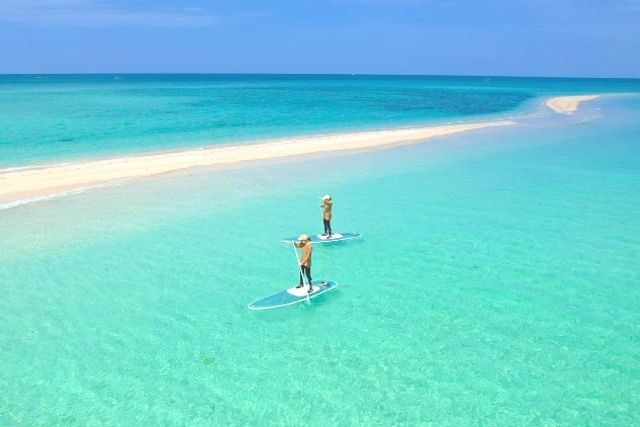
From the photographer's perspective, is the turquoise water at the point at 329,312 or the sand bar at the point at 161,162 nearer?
the turquoise water at the point at 329,312

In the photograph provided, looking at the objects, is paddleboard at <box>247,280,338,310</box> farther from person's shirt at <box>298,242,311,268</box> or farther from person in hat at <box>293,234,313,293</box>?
person's shirt at <box>298,242,311,268</box>

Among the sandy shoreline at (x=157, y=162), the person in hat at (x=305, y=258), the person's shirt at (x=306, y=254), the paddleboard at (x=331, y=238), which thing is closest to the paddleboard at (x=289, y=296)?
the person in hat at (x=305, y=258)

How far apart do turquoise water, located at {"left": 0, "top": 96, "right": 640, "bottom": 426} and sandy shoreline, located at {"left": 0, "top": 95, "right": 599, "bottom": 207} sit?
3.18 metres

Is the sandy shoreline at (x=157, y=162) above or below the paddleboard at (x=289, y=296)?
above

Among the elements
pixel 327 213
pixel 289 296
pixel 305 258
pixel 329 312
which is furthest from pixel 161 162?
pixel 329 312

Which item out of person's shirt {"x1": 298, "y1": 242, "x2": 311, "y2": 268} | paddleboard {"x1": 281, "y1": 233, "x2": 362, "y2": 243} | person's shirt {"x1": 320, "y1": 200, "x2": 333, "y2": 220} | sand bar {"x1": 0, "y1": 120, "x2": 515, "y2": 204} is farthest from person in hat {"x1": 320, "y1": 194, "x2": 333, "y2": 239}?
sand bar {"x1": 0, "y1": 120, "x2": 515, "y2": 204}

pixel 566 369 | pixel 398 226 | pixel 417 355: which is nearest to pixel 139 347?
pixel 417 355

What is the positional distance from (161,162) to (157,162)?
0.85ft

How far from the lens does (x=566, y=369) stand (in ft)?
35.9

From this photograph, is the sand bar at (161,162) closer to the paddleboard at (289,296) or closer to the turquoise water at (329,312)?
the turquoise water at (329,312)

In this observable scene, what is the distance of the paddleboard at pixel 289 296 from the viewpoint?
1370 centimetres

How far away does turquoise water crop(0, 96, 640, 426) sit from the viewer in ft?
33.1

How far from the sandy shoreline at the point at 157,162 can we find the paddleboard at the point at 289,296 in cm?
1544

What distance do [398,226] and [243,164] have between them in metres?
15.8
